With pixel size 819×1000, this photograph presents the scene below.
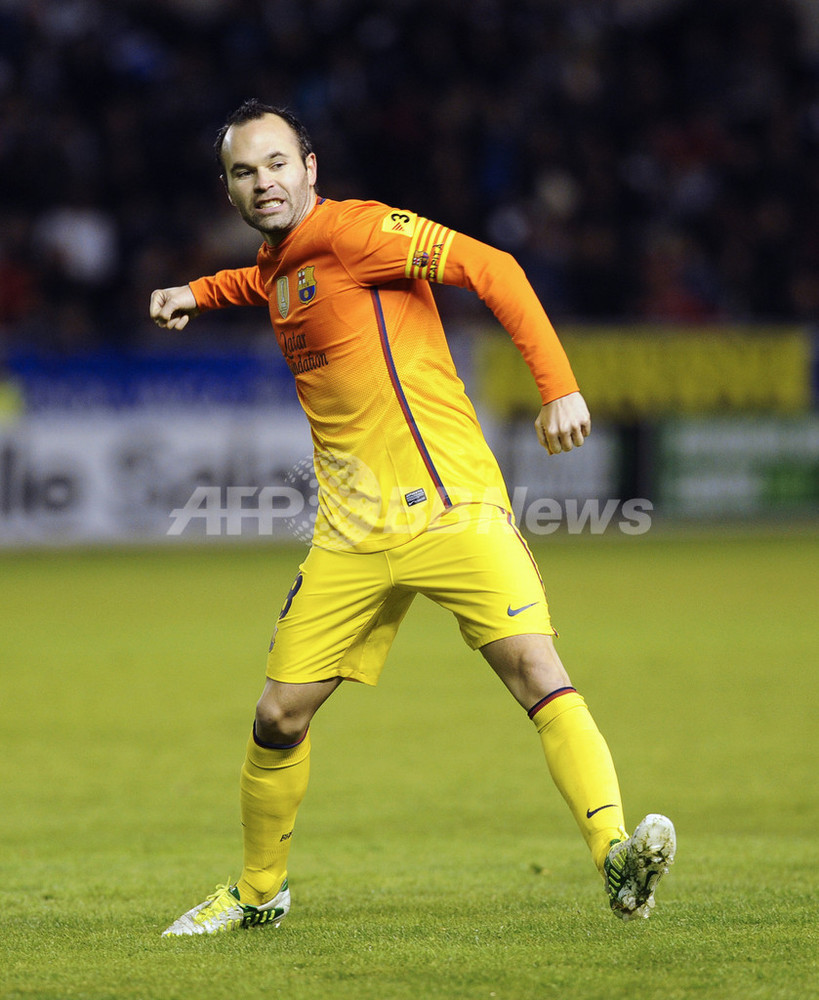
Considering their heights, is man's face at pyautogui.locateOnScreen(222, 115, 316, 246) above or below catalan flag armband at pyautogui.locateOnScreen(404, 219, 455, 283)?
above

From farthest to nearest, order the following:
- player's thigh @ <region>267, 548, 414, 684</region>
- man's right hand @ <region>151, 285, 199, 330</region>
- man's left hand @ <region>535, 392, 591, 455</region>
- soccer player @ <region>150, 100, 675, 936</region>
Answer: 1. man's right hand @ <region>151, 285, 199, 330</region>
2. player's thigh @ <region>267, 548, 414, 684</region>
3. soccer player @ <region>150, 100, 675, 936</region>
4. man's left hand @ <region>535, 392, 591, 455</region>

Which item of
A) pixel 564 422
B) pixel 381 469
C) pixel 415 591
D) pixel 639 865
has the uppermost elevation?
pixel 564 422

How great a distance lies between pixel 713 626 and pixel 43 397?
654cm

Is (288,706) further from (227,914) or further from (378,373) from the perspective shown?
(378,373)

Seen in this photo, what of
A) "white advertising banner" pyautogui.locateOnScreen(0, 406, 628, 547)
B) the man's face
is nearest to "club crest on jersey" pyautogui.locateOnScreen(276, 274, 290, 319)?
the man's face

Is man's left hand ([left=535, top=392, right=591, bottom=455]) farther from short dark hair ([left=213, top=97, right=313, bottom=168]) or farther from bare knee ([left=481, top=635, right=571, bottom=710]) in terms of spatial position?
short dark hair ([left=213, top=97, right=313, bottom=168])

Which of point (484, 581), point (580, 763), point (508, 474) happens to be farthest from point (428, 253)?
point (508, 474)

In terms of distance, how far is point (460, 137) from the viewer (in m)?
16.8

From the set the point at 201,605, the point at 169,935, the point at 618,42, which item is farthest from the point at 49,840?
the point at 618,42

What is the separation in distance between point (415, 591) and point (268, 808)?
73 centimetres

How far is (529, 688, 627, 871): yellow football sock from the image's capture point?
3.43 metres

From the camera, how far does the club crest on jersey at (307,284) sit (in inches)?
145

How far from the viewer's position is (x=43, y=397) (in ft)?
42.7

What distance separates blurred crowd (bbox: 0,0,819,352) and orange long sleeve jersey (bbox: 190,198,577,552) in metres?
10.8
